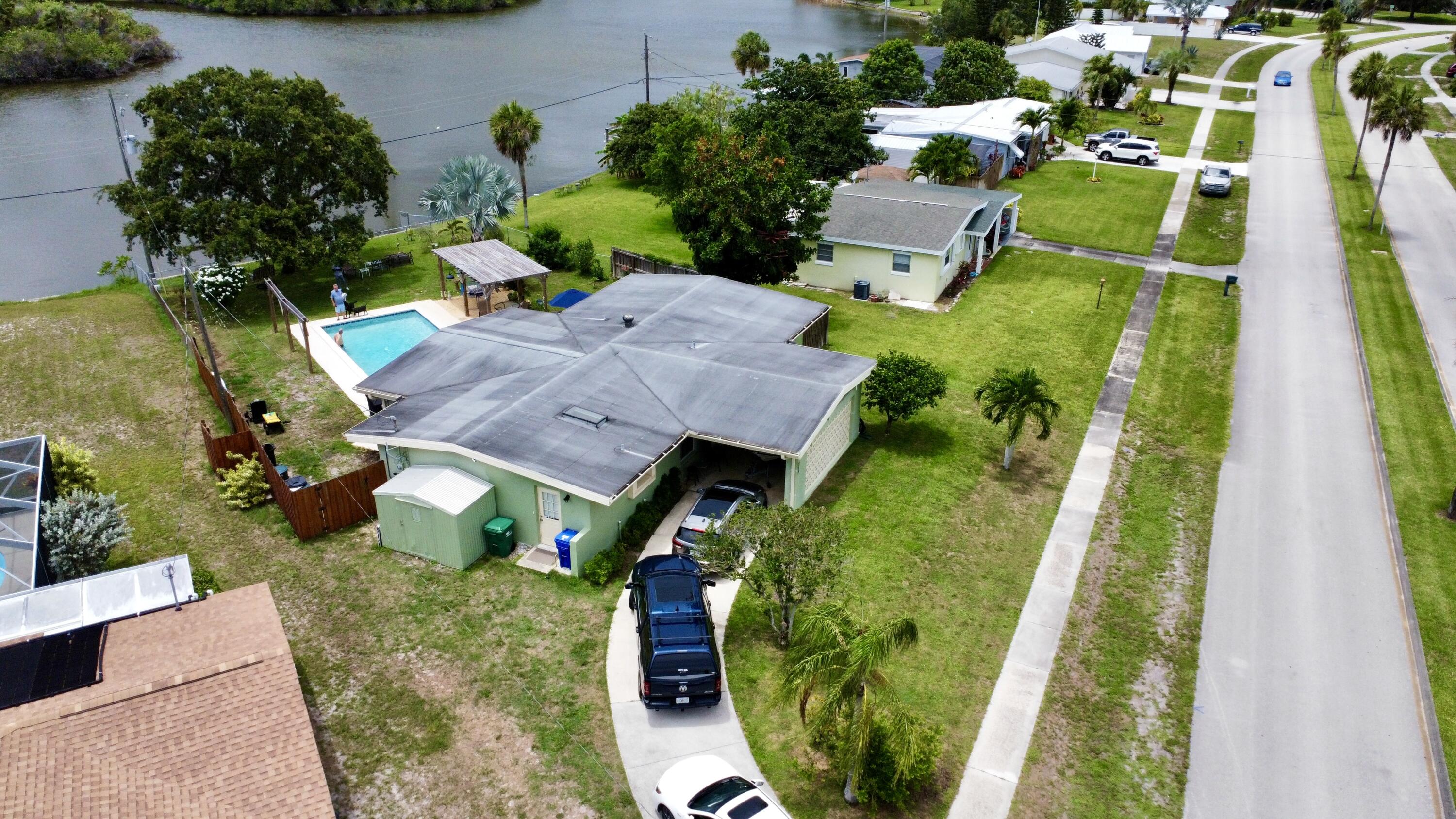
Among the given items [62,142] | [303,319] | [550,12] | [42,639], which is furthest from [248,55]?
[42,639]

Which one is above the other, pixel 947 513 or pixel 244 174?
pixel 244 174

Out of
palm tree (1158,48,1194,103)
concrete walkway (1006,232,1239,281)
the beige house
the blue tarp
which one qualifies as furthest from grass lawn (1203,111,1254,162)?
the blue tarp

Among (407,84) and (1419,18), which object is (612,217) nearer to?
(407,84)

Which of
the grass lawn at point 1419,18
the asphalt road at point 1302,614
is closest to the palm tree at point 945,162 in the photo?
the asphalt road at point 1302,614

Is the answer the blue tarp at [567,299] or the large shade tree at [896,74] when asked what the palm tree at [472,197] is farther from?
the large shade tree at [896,74]

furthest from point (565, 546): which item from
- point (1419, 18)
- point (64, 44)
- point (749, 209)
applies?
point (1419, 18)

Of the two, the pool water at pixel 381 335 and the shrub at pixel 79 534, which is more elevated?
the shrub at pixel 79 534

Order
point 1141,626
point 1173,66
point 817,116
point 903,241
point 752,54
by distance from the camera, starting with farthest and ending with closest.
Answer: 1. point 1173,66
2. point 752,54
3. point 817,116
4. point 903,241
5. point 1141,626
